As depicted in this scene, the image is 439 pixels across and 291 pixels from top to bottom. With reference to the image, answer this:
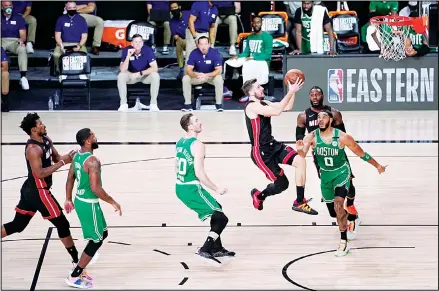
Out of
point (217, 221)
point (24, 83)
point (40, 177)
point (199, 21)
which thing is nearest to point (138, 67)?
point (199, 21)

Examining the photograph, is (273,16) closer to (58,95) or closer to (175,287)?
(58,95)

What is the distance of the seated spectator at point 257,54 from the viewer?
2092 centimetres

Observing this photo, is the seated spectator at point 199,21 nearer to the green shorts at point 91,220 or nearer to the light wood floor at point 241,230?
the light wood floor at point 241,230

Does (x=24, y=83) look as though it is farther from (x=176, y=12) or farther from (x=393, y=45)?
(x=393, y=45)

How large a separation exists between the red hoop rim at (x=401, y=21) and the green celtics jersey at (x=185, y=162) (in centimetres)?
1169

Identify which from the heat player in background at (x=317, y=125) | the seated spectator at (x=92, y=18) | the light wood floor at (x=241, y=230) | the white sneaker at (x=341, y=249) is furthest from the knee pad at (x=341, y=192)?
the seated spectator at (x=92, y=18)

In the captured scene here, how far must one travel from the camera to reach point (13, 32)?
21.9m

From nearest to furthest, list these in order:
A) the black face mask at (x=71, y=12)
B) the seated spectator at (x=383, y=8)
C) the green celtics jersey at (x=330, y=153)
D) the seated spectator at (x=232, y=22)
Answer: the green celtics jersey at (x=330, y=153), the black face mask at (x=71, y=12), the seated spectator at (x=383, y=8), the seated spectator at (x=232, y=22)

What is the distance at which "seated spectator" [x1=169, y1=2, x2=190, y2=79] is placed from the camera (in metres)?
22.2

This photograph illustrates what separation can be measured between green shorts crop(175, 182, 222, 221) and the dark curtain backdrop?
14160 mm

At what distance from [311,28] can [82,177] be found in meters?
12.4

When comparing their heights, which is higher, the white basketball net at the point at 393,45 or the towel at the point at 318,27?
the towel at the point at 318,27

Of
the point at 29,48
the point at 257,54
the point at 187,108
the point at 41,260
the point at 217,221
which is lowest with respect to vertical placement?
the point at 41,260

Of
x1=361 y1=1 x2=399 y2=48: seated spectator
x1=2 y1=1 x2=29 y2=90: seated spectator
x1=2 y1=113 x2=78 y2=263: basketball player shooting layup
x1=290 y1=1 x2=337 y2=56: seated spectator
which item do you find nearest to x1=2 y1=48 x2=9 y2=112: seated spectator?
x1=2 y1=1 x2=29 y2=90: seated spectator
